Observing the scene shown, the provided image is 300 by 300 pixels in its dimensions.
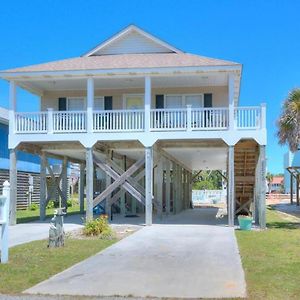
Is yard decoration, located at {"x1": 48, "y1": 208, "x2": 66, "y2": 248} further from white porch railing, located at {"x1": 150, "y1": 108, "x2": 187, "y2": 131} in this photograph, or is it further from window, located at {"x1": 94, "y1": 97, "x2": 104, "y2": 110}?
window, located at {"x1": 94, "y1": 97, "x2": 104, "y2": 110}

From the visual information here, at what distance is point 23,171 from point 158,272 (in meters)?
27.5

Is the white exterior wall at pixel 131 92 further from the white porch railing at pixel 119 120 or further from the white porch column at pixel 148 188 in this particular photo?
the white porch column at pixel 148 188

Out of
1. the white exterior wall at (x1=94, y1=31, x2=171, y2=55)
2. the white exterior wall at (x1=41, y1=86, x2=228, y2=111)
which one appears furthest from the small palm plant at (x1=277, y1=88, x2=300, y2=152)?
the white exterior wall at (x1=94, y1=31, x2=171, y2=55)

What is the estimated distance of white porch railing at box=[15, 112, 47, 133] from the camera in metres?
20.5

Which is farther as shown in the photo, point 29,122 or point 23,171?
point 23,171

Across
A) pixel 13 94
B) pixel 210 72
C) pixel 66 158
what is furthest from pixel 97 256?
pixel 66 158

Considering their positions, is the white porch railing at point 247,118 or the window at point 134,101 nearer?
the white porch railing at point 247,118

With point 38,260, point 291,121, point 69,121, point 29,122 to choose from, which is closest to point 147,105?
point 69,121

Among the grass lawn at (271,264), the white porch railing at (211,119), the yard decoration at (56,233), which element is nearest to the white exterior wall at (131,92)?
the white porch railing at (211,119)

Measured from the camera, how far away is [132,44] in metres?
23.5

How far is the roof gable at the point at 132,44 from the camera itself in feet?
75.8

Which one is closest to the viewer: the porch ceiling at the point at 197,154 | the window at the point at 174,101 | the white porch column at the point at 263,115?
the white porch column at the point at 263,115

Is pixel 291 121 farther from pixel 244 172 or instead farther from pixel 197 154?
pixel 197 154

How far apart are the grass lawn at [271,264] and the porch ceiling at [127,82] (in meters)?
7.27
